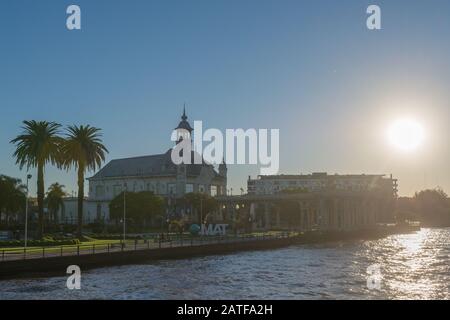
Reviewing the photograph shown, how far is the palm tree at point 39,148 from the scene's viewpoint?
286 ft

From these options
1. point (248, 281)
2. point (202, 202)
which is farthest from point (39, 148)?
point (202, 202)

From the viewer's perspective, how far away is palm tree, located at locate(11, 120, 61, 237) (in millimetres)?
87125

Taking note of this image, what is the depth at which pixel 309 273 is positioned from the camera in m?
63.9

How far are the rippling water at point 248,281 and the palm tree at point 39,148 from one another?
2700 centimetres

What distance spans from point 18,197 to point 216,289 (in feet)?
362

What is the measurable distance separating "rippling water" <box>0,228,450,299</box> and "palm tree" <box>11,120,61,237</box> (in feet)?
88.6

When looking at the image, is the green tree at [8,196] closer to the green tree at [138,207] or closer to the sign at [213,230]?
the green tree at [138,207]

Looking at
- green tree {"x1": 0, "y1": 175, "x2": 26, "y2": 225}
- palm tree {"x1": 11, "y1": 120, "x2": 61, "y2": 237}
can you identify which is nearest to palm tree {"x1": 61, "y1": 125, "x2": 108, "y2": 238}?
palm tree {"x1": 11, "y1": 120, "x2": 61, "y2": 237}

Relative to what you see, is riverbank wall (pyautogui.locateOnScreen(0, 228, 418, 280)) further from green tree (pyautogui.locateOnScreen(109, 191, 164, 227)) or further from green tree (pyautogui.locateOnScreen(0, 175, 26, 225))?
green tree (pyautogui.locateOnScreen(0, 175, 26, 225))

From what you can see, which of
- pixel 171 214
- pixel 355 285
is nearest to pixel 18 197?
pixel 171 214

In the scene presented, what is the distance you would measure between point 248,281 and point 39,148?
45296mm

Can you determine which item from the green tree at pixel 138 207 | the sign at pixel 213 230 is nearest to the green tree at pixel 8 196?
the green tree at pixel 138 207

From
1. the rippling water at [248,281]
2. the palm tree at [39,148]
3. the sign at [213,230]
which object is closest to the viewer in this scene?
the rippling water at [248,281]
